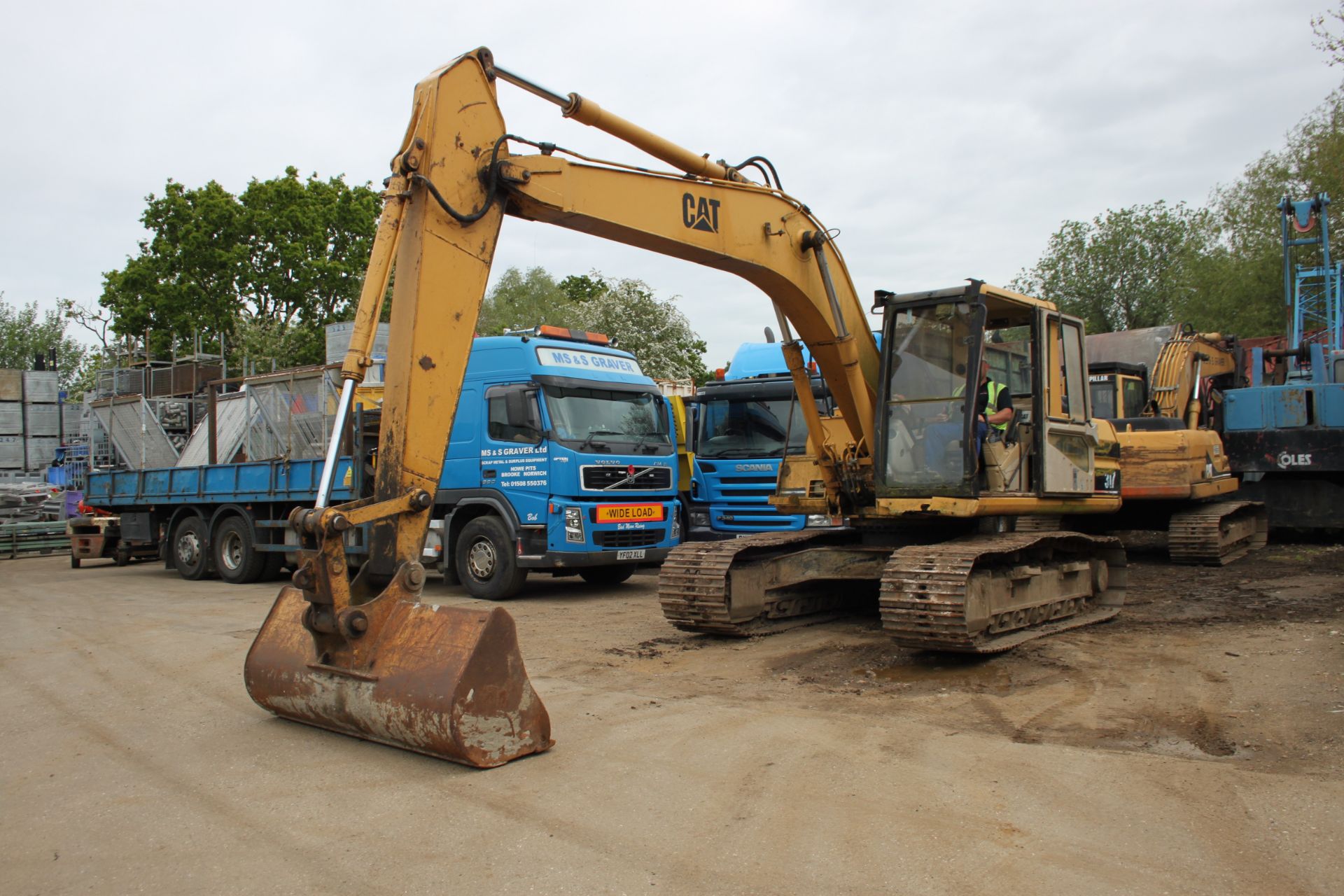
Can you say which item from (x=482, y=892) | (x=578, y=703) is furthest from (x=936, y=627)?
(x=482, y=892)

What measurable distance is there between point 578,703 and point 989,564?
A: 3196 millimetres

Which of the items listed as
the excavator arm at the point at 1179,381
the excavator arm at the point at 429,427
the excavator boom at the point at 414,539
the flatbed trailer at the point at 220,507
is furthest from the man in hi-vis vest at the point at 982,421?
the flatbed trailer at the point at 220,507

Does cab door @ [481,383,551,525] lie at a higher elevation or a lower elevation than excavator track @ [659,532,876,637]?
higher

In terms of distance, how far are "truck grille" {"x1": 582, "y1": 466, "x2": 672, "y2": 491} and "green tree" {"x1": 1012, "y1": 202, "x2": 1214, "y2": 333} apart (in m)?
32.3

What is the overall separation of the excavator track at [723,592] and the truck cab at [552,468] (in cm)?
310

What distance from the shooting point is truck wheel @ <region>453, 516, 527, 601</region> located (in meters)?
11.8

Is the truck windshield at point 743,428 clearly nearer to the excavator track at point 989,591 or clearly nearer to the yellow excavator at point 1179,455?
the yellow excavator at point 1179,455

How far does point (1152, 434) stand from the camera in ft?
40.7

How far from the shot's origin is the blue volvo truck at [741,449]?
13586 mm

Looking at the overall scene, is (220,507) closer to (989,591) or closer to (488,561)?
(488,561)

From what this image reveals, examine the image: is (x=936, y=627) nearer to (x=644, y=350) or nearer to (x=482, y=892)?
(x=482, y=892)

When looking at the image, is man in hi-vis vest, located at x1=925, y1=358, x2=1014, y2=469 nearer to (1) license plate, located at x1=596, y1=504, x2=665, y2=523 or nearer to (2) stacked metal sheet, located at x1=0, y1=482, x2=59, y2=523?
(1) license plate, located at x1=596, y1=504, x2=665, y2=523

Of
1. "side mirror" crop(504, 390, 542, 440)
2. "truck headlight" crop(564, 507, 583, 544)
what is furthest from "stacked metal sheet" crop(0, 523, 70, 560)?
"truck headlight" crop(564, 507, 583, 544)

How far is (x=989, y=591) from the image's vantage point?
722cm
